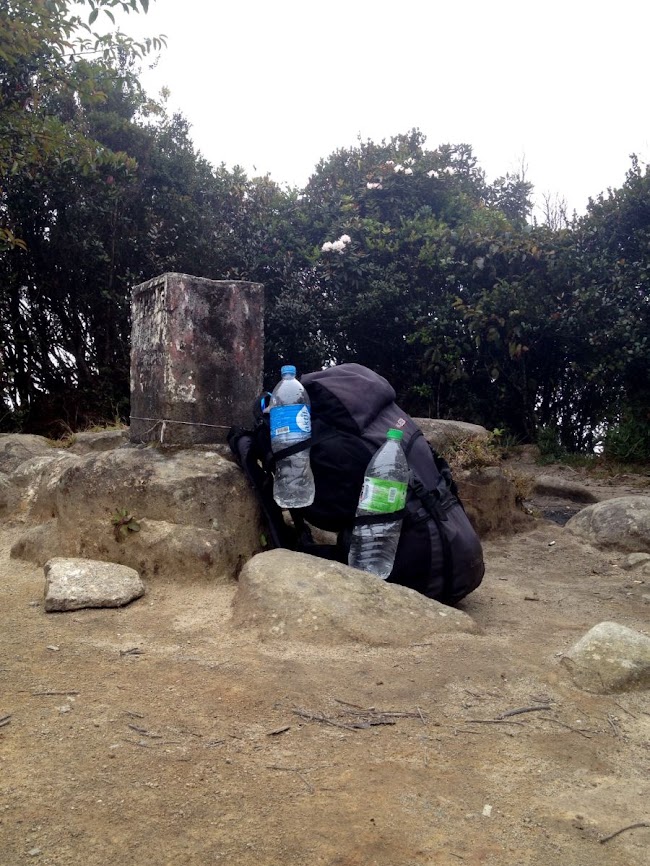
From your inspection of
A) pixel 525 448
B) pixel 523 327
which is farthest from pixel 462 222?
pixel 525 448

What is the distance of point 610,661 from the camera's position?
2652mm

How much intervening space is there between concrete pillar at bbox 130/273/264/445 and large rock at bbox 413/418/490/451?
2452 millimetres

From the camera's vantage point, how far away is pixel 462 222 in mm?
10336

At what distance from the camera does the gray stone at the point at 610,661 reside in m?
2.59

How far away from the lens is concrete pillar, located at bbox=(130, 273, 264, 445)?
13.2ft

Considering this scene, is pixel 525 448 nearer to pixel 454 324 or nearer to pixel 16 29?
pixel 454 324

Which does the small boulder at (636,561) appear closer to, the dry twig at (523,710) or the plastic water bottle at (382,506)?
the plastic water bottle at (382,506)

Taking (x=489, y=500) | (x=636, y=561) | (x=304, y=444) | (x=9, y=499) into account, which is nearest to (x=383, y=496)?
(x=304, y=444)

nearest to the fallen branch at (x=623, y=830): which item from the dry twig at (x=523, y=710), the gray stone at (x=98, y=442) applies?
the dry twig at (x=523, y=710)

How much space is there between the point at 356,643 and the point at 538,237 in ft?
25.8

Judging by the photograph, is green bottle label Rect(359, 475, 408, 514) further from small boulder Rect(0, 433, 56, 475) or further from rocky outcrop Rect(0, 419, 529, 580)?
small boulder Rect(0, 433, 56, 475)

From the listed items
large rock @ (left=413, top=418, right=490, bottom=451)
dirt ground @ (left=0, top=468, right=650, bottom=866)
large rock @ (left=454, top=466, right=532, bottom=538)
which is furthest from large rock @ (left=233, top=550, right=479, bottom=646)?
large rock @ (left=413, top=418, right=490, bottom=451)

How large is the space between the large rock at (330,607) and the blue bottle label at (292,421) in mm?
650

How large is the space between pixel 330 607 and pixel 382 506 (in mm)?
655
